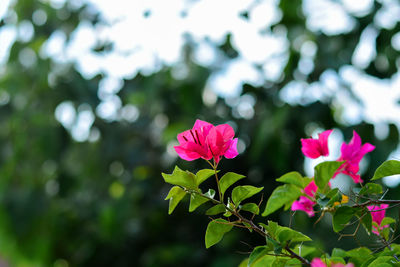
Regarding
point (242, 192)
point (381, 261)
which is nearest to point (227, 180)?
point (242, 192)

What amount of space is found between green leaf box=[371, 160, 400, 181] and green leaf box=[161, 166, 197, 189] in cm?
13

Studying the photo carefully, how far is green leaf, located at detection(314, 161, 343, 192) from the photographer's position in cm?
33

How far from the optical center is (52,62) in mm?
1264

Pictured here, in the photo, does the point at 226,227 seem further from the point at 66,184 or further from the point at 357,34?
the point at 66,184

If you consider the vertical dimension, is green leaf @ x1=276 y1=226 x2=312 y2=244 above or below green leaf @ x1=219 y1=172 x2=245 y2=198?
below

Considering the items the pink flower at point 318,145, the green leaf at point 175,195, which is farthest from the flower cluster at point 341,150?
the green leaf at point 175,195

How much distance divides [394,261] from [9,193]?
3.43ft

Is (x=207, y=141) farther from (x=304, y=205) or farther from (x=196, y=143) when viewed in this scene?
(x=304, y=205)

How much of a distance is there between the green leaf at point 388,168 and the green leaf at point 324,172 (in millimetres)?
27

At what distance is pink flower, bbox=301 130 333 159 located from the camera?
0.38 meters

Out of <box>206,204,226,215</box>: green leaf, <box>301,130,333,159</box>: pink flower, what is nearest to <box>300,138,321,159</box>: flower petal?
<box>301,130,333,159</box>: pink flower

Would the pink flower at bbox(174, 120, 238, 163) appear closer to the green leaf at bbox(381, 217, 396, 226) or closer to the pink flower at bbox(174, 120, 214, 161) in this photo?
the pink flower at bbox(174, 120, 214, 161)

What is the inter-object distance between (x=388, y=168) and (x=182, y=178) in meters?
0.14

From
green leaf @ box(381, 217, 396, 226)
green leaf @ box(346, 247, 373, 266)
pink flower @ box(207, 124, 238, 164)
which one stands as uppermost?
pink flower @ box(207, 124, 238, 164)
